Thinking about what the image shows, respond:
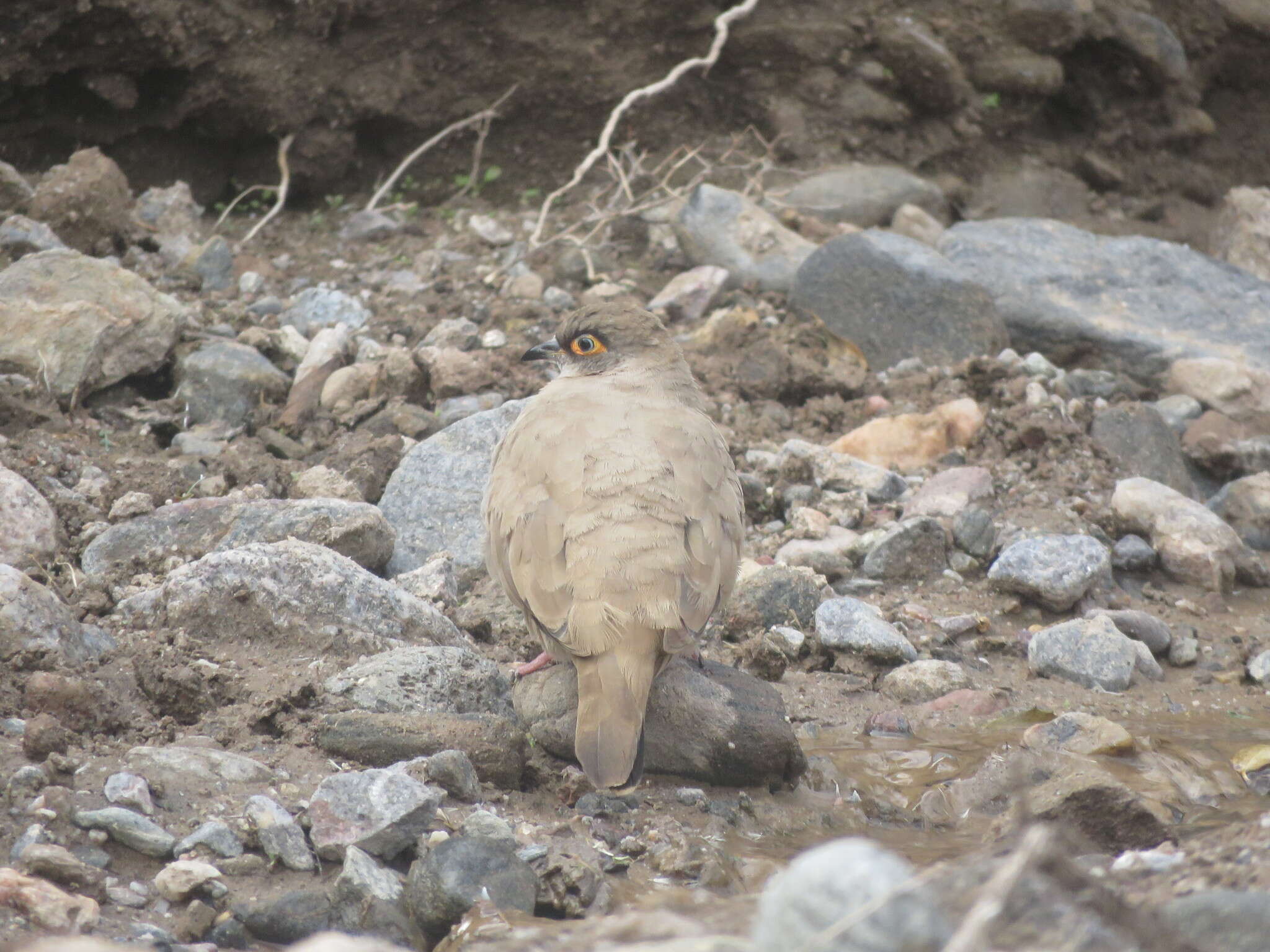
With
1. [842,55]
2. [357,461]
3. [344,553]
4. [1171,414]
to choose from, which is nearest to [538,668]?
[344,553]

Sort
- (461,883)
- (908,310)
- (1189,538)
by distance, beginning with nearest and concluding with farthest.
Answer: (461,883), (1189,538), (908,310)

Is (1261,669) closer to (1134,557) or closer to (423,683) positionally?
(1134,557)

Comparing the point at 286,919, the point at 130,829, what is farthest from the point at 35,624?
the point at 286,919

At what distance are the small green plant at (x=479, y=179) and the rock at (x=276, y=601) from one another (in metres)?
5.94

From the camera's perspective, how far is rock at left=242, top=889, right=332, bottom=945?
11.1 feet

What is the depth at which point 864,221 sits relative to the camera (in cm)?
1017

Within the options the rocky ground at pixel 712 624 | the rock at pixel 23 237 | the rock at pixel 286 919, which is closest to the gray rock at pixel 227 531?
the rocky ground at pixel 712 624

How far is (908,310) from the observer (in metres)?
8.55

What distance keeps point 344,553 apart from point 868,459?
3307mm

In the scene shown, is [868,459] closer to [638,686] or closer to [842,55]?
[638,686]

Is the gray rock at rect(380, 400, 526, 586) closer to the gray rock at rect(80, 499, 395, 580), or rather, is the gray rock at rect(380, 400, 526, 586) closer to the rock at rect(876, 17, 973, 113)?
the gray rock at rect(80, 499, 395, 580)

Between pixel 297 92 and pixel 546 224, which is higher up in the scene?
pixel 297 92

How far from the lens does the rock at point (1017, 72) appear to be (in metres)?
10.7

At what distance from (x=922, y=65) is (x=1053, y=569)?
19.2ft
